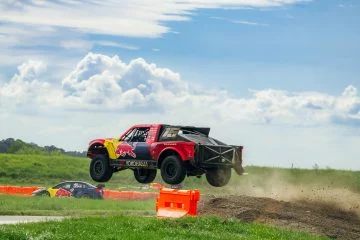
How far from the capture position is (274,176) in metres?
39.4

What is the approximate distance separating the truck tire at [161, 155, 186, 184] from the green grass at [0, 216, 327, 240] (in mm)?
1315

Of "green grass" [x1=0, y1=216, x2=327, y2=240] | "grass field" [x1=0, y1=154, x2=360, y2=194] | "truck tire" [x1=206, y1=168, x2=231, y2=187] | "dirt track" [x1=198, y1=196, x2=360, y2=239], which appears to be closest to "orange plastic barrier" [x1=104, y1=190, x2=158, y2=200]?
"grass field" [x1=0, y1=154, x2=360, y2=194]

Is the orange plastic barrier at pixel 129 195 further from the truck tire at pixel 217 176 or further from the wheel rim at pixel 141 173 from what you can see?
the truck tire at pixel 217 176

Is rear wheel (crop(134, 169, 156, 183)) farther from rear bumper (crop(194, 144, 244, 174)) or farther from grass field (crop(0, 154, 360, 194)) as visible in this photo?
grass field (crop(0, 154, 360, 194))

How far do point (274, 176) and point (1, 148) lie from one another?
6206 centimetres

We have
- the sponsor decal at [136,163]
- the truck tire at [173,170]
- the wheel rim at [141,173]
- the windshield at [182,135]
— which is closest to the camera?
the truck tire at [173,170]

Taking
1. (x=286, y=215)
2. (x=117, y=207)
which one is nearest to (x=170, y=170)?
(x=286, y=215)

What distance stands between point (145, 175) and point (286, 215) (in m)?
5.60

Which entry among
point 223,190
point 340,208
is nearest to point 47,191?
point 223,190

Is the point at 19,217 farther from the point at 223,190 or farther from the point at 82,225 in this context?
the point at 223,190

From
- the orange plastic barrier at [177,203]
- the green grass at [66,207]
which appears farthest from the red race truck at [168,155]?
the green grass at [66,207]

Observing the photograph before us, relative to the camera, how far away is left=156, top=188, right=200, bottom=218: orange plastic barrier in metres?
26.8

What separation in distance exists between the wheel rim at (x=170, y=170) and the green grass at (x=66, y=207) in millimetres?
9277

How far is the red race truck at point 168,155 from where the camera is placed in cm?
2308
